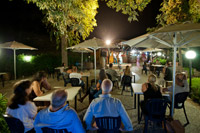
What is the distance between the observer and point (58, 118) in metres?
1.53

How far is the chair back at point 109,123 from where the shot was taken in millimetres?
1796

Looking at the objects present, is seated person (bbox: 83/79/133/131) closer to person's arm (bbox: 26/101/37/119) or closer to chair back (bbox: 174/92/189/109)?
person's arm (bbox: 26/101/37/119)

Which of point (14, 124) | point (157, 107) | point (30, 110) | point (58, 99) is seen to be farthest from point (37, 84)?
point (157, 107)

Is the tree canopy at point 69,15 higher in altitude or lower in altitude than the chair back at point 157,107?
higher

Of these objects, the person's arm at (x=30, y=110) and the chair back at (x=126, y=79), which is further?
the chair back at (x=126, y=79)

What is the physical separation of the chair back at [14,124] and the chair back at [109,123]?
3.80 ft

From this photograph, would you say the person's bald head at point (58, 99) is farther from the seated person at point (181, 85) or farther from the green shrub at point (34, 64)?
the green shrub at point (34, 64)

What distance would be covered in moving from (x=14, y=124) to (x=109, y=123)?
4.60ft

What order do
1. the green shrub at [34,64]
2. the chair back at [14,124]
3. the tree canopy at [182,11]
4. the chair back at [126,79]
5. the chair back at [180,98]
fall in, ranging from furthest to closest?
the green shrub at [34,64] < the tree canopy at [182,11] < the chair back at [126,79] < the chair back at [180,98] < the chair back at [14,124]

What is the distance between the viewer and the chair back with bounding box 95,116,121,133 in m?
1.80

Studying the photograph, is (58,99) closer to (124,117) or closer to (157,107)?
(124,117)

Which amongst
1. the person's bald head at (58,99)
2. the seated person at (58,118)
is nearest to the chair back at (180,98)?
the seated person at (58,118)

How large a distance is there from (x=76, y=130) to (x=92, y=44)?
4.11m

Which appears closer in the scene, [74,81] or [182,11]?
[74,81]
